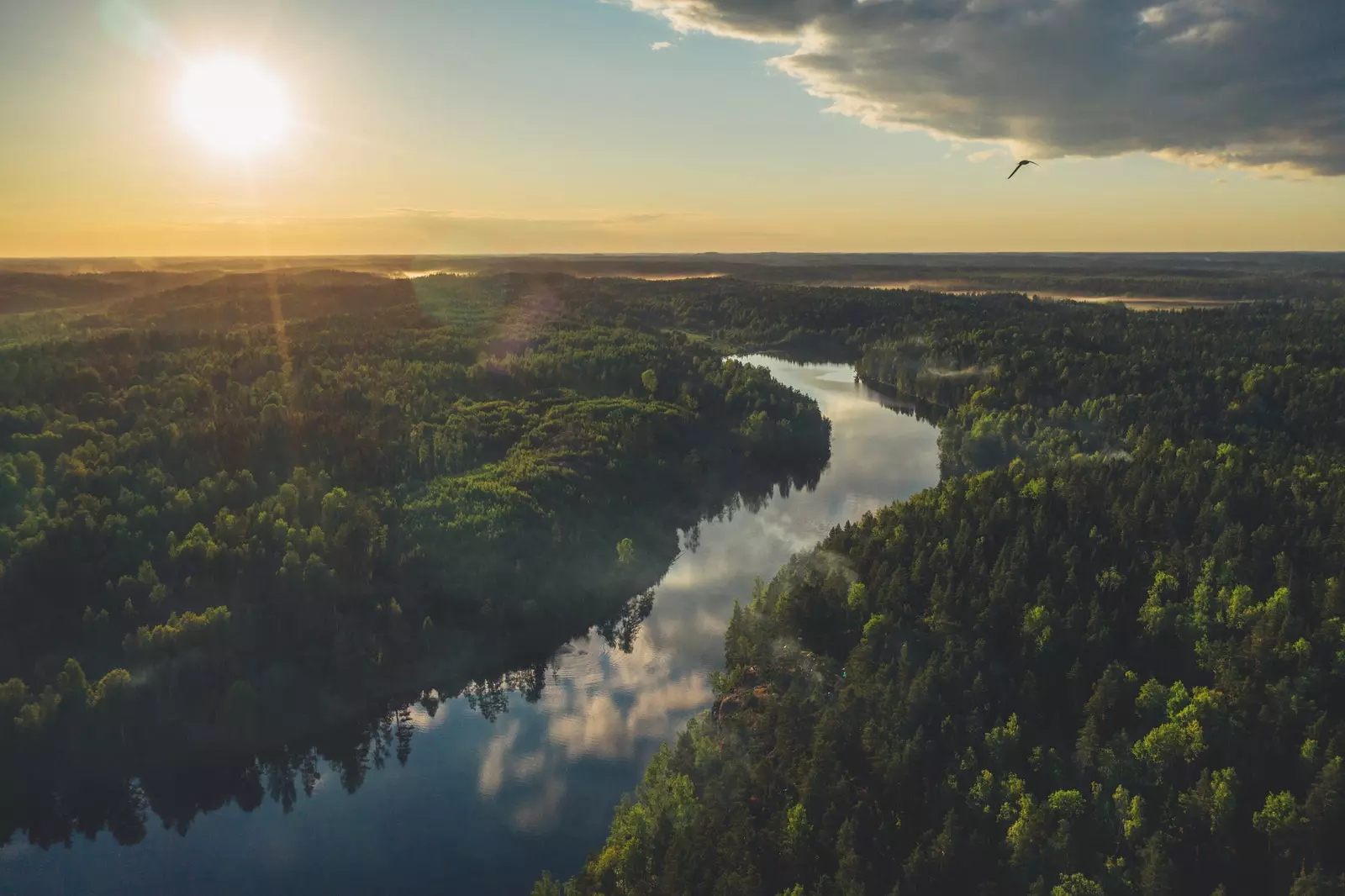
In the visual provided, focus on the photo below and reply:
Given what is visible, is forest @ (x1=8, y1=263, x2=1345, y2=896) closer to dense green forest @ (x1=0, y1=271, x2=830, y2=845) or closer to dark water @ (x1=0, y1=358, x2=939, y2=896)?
dense green forest @ (x1=0, y1=271, x2=830, y2=845)

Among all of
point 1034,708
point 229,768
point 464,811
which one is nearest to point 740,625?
point 1034,708

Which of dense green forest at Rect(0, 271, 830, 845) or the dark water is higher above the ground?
dense green forest at Rect(0, 271, 830, 845)

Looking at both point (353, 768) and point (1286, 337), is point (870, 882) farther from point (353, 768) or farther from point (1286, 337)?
point (1286, 337)

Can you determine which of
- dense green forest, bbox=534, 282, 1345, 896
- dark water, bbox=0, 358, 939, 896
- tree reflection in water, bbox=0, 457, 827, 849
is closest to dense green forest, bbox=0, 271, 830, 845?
tree reflection in water, bbox=0, 457, 827, 849

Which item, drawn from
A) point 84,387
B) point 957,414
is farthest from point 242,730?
point 957,414

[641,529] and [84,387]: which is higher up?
[84,387]
